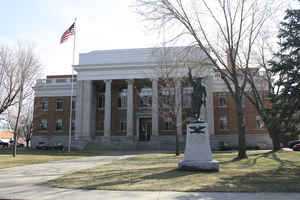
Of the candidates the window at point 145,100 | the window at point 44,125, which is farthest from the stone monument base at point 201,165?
the window at point 44,125

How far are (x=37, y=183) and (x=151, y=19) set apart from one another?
13016mm

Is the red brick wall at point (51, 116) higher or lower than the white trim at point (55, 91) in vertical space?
lower

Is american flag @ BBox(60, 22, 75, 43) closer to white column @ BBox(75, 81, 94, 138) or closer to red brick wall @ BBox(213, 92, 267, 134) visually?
white column @ BBox(75, 81, 94, 138)

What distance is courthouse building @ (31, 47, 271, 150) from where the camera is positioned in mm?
37125

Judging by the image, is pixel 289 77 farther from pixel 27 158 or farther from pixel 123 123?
pixel 123 123

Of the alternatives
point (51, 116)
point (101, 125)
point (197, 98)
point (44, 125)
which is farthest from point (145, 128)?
point (197, 98)

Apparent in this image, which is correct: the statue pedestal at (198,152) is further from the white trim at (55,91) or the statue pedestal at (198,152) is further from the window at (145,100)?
the white trim at (55,91)

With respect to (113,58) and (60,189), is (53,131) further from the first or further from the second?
(60,189)

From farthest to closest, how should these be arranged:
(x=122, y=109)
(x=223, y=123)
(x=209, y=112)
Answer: (x=122, y=109)
(x=223, y=123)
(x=209, y=112)

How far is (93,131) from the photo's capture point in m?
43.4

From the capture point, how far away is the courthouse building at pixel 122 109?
122 ft

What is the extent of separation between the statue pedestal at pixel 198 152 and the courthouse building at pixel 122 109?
23.2 metres

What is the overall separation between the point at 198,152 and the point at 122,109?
34.1m

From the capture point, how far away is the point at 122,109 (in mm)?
44625
